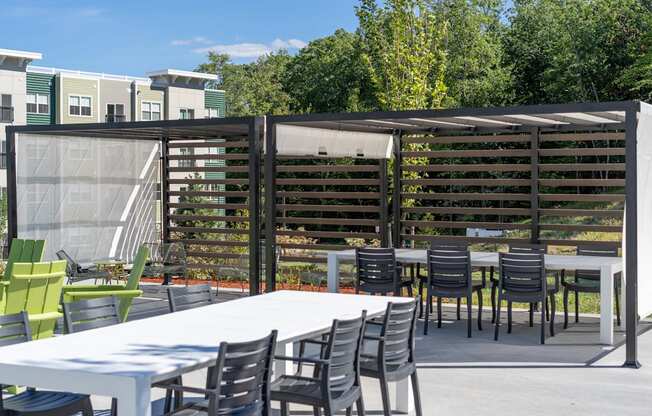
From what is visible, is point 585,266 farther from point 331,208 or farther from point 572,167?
point 331,208

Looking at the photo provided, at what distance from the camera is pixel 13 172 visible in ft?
47.1

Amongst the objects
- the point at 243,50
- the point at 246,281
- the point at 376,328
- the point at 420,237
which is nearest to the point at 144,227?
the point at 246,281

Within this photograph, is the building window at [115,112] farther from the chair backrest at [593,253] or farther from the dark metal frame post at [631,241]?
the dark metal frame post at [631,241]

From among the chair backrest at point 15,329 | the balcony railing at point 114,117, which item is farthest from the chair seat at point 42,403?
the balcony railing at point 114,117

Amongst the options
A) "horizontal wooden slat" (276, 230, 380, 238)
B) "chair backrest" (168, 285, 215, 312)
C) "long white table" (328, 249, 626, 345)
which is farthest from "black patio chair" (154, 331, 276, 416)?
"horizontal wooden slat" (276, 230, 380, 238)

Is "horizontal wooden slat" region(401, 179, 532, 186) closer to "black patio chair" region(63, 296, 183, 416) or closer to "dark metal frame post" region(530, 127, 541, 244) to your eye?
"dark metal frame post" region(530, 127, 541, 244)

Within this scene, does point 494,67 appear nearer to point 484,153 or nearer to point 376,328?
point 484,153

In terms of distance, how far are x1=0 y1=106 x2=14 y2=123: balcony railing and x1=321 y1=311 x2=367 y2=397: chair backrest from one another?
32.5 meters

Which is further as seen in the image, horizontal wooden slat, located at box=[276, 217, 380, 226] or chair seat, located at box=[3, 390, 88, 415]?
horizontal wooden slat, located at box=[276, 217, 380, 226]

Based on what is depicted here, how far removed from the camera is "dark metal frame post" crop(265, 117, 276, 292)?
11672 millimetres

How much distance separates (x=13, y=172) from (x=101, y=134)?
1.39m

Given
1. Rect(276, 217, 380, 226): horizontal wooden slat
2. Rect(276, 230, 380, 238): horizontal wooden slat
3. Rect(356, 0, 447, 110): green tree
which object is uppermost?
Rect(356, 0, 447, 110): green tree

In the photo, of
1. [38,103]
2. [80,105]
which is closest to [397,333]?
[38,103]

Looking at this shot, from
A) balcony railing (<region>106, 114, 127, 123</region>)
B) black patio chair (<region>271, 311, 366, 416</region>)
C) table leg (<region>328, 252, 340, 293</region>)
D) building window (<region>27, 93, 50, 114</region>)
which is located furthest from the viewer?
balcony railing (<region>106, 114, 127, 123</region>)
